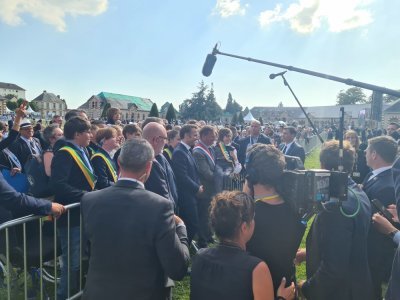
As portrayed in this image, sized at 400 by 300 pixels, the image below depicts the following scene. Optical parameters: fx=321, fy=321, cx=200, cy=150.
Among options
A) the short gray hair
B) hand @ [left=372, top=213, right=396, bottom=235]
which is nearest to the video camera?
hand @ [left=372, top=213, right=396, bottom=235]

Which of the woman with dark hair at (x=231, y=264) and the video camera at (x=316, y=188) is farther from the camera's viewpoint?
the video camera at (x=316, y=188)

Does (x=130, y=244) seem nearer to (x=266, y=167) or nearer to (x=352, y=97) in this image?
(x=266, y=167)

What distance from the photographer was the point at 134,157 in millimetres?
2398

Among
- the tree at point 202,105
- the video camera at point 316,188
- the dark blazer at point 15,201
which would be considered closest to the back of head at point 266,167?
the video camera at point 316,188

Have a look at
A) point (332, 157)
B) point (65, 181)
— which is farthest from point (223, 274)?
point (65, 181)

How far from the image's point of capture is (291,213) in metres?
2.44

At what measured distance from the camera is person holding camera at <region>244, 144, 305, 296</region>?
7.86ft

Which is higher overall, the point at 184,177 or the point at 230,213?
the point at 230,213

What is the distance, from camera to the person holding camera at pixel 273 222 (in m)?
2.40

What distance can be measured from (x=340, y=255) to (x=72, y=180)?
2908 millimetres

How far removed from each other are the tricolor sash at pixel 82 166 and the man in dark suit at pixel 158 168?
0.68m

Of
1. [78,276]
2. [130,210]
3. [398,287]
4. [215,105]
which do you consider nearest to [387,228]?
[398,287]

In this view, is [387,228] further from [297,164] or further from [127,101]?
[127,101]

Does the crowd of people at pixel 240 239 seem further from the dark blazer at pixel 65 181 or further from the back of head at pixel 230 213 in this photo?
the dark blazer at pixel 65 181
